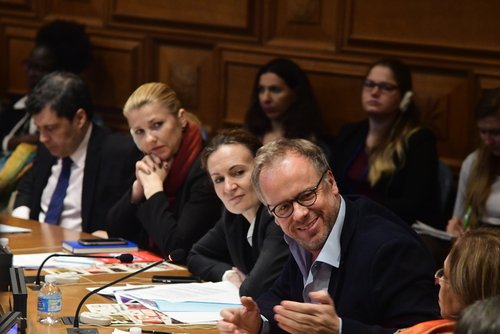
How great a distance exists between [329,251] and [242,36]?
12.3 feet

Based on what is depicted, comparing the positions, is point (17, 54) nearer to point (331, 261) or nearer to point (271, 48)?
point (271, 48)

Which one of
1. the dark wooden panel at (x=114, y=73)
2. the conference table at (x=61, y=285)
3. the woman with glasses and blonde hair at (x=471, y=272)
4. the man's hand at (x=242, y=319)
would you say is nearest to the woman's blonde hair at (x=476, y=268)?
the woman with glasses and blonde hair at (x=471, y=272)

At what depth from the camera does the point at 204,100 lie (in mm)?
7344

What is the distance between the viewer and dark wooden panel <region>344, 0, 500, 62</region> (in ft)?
19.5

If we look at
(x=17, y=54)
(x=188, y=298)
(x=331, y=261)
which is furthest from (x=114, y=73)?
(x=331, y=261)

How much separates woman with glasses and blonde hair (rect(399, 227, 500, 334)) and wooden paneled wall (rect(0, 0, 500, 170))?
128 inches

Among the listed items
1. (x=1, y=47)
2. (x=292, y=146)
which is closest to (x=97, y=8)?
(x=1, y=47)

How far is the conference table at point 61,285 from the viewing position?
3.58m

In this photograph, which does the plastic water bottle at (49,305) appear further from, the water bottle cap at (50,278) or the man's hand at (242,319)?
the man's hand at (242,319)

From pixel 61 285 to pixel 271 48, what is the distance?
10.0 ft

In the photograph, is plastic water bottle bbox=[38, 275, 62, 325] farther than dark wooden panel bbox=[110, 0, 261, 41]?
No

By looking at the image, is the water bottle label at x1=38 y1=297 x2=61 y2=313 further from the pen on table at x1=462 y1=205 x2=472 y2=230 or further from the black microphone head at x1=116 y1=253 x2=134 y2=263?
the pen on table at x1=462 y1=205 x2=472 y2=230

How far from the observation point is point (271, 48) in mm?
6840

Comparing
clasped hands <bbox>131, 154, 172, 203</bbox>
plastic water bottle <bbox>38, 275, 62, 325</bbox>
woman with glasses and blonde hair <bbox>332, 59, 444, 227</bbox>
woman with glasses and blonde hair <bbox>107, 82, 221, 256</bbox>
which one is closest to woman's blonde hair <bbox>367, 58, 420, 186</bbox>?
woman with glasses and blonde hair <bbox>332, 59, 444, 227</bbox>
